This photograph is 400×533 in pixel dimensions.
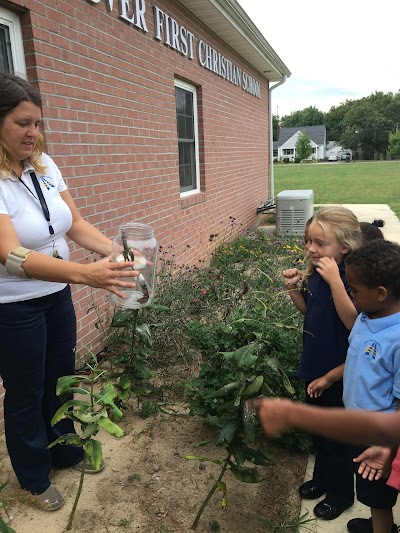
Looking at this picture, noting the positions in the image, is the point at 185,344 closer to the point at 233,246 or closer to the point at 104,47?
the point at 104,47

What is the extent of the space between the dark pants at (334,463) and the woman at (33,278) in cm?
112

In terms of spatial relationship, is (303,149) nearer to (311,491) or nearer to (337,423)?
(311,491)

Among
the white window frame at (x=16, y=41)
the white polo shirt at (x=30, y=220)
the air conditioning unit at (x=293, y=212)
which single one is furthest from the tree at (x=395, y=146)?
the white polo shirt at (x=30, y=220)

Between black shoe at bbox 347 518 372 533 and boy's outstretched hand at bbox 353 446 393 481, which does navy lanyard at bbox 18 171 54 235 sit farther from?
black shoe at bbox 347 518 372 533

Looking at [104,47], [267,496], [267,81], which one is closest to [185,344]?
[267,496]

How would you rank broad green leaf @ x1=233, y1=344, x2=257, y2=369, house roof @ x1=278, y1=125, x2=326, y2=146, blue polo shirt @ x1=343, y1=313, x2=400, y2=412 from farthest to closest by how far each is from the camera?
house roof @ x1=278, y1=125, x2=326, y2=146 → broad green leaf @ x1=233, y1=344, x2=257, y2=369 → blue polo shirt @ x1=343, y1=313, x2=400, y2=412

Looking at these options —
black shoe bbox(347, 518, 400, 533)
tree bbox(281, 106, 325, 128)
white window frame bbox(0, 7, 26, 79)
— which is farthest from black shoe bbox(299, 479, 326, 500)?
tree bbox(281, 106, 325, 128)

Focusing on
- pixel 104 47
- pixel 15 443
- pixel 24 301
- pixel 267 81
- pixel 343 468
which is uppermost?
pixel 267 81

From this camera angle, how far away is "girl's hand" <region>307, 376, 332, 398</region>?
2.12 metres

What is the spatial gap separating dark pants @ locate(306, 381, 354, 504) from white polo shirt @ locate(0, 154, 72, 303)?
1387mm

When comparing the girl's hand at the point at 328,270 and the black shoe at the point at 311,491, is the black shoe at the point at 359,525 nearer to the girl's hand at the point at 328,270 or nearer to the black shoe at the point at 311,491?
the black shoe at the point at 311,491

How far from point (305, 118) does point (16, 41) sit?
128m

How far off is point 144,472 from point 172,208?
377 centimetres

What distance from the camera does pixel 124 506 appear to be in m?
2.35
